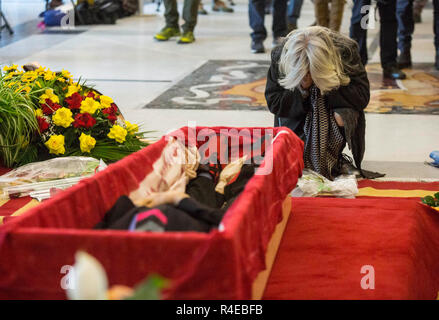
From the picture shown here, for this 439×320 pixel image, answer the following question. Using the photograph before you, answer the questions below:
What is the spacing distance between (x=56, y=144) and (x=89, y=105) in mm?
235

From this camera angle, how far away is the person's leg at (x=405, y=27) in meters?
5.22

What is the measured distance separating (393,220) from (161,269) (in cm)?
102

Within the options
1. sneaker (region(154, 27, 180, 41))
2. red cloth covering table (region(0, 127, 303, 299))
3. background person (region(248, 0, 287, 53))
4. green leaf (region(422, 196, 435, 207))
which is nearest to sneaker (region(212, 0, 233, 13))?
sneaker (region(154, 27, 180, 41))

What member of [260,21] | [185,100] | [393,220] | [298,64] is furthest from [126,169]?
[260,21]

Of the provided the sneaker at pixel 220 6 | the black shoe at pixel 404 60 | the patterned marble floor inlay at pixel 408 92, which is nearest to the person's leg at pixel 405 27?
the black shoe at pixel 404 60

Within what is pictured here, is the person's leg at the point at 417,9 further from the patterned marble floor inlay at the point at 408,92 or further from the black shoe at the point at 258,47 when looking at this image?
the patterned marble floor inlay at the point at 408,92

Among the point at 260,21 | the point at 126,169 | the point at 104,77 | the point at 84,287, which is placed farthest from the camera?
the point at 260,21

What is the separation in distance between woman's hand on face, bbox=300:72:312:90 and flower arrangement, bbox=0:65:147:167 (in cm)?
76

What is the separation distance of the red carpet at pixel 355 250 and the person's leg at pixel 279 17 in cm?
402

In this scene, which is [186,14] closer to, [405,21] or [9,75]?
[405,21]

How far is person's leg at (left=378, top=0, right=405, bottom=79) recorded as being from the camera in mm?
4747

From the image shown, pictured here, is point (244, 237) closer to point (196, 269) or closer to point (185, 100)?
point (196, 269)

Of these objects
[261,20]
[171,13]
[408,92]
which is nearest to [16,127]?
[408,92]

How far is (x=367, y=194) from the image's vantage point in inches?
106
